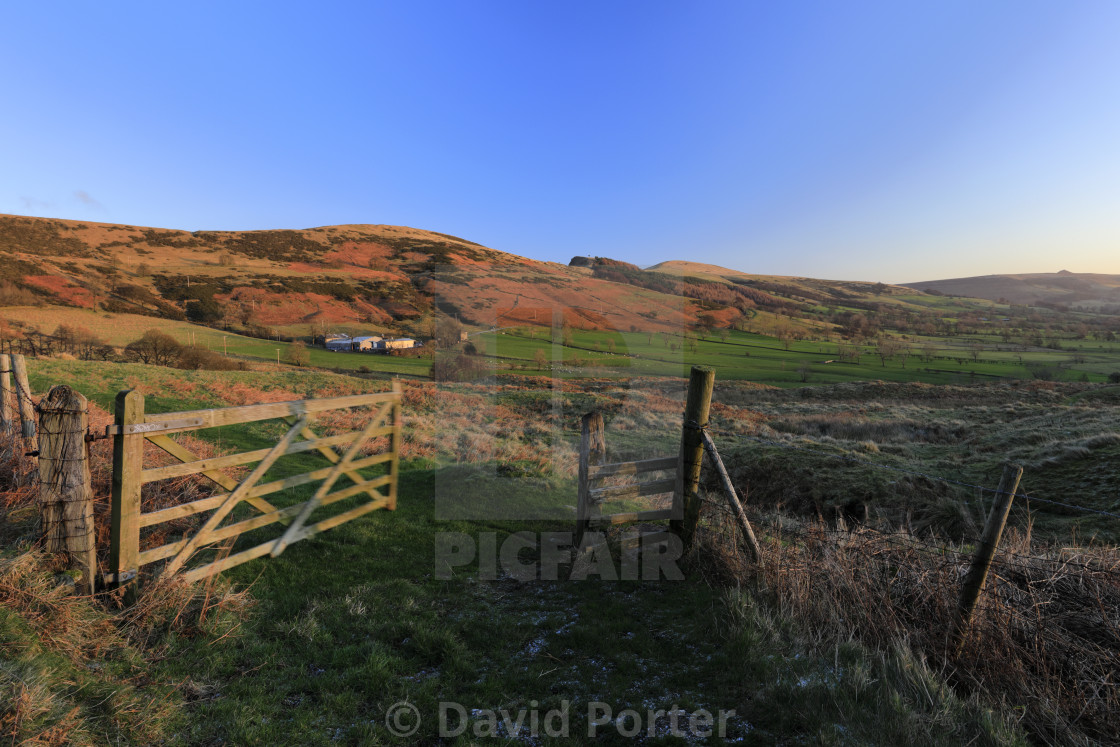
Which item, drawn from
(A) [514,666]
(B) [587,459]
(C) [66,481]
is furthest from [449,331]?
(A) [514,666]

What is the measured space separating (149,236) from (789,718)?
12476 centimetres

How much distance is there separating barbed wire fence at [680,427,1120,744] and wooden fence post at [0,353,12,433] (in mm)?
10552

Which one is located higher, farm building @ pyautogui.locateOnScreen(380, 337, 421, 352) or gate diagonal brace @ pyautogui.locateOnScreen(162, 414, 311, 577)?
farm building @ pyautogui.locateOnScreen(380, 337, 421, 352)

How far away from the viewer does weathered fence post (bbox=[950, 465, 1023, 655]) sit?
3.31 m

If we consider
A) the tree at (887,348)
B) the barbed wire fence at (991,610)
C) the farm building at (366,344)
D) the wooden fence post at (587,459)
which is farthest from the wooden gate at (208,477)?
the tree at (887,348)

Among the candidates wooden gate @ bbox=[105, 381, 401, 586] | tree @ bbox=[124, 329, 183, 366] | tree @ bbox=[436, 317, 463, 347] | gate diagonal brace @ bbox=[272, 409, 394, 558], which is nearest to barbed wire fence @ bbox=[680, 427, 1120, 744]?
gate diagonal brace @ bbox=[272, 409, 394, 558]

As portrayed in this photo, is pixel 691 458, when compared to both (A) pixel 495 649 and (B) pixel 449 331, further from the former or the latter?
(B) pixel 449 331

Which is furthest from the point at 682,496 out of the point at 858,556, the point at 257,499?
the point at 257,499

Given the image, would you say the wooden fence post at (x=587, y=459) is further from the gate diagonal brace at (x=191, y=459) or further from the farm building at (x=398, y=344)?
the farm building at (x=398, y=344)

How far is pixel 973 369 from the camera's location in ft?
165

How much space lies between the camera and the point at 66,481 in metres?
3.72

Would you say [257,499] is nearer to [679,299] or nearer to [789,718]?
[789,718]

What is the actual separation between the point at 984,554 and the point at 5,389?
40.8 ft

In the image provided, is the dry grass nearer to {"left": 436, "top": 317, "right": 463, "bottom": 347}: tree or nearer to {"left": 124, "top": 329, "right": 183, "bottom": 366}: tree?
{"left": 436, "top": 317, "right": 463, "bottom": 347}: tree
